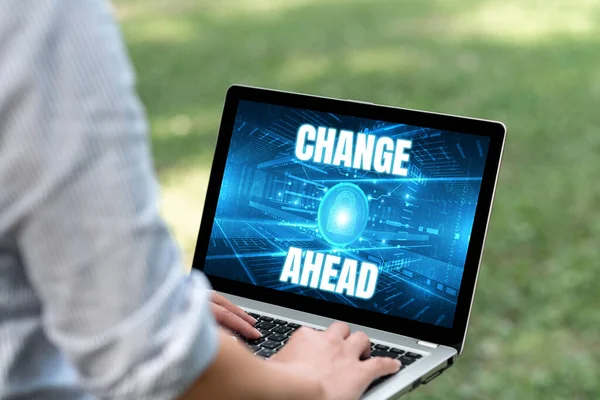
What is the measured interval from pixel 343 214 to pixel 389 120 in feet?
0.51

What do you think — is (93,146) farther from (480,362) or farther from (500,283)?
(500,283)

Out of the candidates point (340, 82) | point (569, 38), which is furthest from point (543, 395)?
point (569, 38)

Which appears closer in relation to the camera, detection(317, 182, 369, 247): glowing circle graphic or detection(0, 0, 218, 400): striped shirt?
detection(0, 0, 218, 400): striped shirt

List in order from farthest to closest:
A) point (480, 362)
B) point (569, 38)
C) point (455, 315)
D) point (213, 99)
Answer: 1. point (569, 38)
2. point (213, 99)
3. point (480, 362)
4. point (455, 315)

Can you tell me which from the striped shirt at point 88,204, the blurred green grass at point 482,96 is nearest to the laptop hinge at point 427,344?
the striped shirt at point 88,204

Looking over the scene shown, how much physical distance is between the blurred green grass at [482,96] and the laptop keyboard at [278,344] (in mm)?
1683

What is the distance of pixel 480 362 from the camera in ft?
10.4

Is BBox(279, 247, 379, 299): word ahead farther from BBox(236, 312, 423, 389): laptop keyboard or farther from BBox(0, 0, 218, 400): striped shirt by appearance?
BBox(0, 0, 218, 400): striped shirt

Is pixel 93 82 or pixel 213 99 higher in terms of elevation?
pixel 213 99

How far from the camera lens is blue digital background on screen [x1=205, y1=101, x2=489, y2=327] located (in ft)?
4.71

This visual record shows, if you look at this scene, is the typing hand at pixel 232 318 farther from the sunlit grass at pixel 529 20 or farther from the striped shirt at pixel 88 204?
the sunlit grass at pixel 529 20

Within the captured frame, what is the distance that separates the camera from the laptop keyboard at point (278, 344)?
52.7 inches

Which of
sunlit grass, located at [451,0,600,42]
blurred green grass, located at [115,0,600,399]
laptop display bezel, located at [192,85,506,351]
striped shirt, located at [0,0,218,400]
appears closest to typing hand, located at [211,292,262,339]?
laptop display bezel, located at [192,85,506,351]

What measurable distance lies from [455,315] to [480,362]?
72.5 inches
